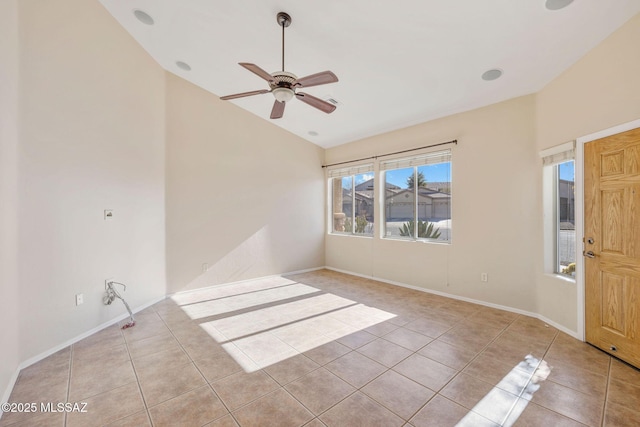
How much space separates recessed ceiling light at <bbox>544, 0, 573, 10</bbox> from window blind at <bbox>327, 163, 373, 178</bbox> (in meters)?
3.46

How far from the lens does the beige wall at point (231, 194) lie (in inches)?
176

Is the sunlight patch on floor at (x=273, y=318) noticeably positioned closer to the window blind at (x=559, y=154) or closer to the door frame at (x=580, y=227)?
the door frame at (x=580, y=227)

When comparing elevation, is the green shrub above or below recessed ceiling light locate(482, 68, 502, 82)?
below

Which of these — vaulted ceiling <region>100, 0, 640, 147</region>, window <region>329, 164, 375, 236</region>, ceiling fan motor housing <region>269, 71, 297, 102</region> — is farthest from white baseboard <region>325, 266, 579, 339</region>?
ceiling fan motor housing <region>269, 71, 297, 102</region>

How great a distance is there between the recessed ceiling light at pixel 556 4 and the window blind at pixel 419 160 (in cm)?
222

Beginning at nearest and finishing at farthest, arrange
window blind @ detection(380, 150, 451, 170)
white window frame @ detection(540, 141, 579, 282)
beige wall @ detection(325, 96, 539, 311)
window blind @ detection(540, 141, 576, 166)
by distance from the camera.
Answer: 1. window blind @ detection(540, 141, 576, 166)
2. white window frame @ detection(540, 141, 579, 282)
3. beige wall @ detection(325, 96, 539, 311)
4. window blind @ detection(380, 150, 451, 170)

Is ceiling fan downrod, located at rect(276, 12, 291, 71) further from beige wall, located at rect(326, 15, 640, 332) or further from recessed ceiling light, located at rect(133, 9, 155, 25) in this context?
beige wall, located at rect(326, 15, 640, 332)

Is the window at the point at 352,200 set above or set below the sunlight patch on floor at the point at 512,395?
above

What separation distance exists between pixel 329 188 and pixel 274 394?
499 centimetres

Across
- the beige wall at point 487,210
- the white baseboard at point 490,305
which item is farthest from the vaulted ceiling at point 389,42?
the white baseboard at point 490,305

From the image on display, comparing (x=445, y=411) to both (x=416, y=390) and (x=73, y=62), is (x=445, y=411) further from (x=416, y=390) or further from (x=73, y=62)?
(x=73, y=62)

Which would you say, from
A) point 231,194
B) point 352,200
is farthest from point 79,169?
point 352,200

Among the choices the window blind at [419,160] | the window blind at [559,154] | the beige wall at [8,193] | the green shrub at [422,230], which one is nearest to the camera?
the beige wall at [8,193]

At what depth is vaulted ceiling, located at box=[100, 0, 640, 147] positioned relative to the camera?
7.96ft
